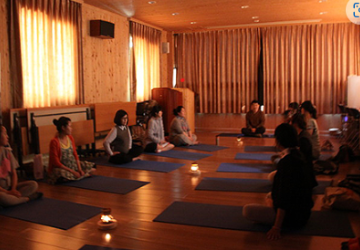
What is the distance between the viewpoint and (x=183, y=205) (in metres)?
3.48

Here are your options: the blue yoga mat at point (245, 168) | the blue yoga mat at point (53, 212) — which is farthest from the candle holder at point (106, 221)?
the blue yoga mat at point (245, 168)

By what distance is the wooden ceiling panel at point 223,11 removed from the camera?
21.9ft

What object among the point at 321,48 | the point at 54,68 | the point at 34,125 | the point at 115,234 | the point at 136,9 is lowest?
the point at 115,234

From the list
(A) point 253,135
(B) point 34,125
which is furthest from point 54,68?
(A) point 253,135

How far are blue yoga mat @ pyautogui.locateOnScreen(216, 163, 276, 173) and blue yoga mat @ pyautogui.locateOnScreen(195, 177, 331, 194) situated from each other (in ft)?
1.65

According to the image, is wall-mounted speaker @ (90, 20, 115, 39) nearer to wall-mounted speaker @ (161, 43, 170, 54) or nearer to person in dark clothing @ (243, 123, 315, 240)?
wall-mounted speaker @ (161, 43, 170, 54)

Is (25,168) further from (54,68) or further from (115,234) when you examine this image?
(115,234)

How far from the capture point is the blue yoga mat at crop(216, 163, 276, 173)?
16.0 ft

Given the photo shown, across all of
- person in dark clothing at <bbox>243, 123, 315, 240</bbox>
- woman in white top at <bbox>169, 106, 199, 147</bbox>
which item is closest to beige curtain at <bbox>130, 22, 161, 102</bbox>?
woman in white top at <bbox>169, 106, 199, 147</bbox>

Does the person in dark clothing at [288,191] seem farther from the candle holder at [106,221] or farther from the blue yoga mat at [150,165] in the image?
the blue yoga mat at [150,165]

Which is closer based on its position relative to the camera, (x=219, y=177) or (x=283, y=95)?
(x=219, y=177)

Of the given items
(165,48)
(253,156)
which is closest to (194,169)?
(253,156)

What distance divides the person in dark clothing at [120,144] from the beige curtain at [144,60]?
2596 millimetres

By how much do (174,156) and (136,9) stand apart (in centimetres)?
303
